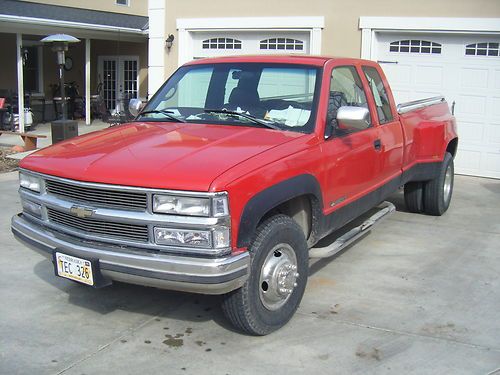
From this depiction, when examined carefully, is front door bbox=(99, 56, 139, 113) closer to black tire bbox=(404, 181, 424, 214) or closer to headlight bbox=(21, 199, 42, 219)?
black tire bbox=(404, 181, 424, 214)

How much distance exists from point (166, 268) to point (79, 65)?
60.3 feet

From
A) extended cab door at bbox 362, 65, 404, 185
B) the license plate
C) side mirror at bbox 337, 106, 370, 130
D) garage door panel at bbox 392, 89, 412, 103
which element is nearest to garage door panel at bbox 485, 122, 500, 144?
garage door panel at bbox 392, 89, 412, 103

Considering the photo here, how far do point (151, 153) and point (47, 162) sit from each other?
0.78m

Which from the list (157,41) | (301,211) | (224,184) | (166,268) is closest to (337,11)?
(157,41)

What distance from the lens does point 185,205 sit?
3500 millimetres

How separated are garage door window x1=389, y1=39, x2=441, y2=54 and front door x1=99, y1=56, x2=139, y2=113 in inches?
428

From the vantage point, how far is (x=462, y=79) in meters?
10.1

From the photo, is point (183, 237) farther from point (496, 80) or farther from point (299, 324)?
point (496, 80)

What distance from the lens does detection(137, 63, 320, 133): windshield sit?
4.67 m

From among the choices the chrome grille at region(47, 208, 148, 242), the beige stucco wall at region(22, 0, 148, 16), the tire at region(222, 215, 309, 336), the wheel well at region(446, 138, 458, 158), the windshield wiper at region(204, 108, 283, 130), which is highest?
the beige stucco wall at region(22, 0, 148, 16)

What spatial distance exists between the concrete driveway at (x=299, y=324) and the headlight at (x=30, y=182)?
983 mm

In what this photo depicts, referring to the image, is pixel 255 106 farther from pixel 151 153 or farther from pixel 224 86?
pixel 151 153

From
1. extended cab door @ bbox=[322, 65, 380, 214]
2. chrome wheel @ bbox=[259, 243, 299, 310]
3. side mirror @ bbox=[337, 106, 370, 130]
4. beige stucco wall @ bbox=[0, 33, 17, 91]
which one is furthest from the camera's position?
beige stucco wall @ bbox=[0, 33, 17, 91]

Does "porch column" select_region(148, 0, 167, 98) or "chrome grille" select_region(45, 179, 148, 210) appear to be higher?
"porch column" select_region(148, 0, 167, 98)
